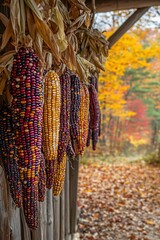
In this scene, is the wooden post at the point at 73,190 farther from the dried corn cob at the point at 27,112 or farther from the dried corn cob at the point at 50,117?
the dried corn cob at the point at 27,112

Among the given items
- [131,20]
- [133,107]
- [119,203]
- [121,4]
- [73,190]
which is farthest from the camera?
[133,107]

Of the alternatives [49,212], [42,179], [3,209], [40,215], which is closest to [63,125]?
[42,179]

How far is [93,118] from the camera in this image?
6.74 feet

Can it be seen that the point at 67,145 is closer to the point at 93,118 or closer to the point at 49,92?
the point at 49,92

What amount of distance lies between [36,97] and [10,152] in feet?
0.99

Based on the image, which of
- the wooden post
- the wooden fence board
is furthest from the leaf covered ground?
the wooden fence board

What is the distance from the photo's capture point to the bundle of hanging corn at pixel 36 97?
1.03m

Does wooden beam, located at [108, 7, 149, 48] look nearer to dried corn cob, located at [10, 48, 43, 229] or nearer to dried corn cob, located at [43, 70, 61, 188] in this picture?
dried corn cob, located at [43, 70, 61, 188]

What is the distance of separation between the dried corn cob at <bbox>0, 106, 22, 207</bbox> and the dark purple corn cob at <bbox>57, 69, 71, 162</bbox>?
253 millimetres

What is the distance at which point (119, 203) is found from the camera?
518 centimetres

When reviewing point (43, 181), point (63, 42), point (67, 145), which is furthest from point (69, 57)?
point (43, 181)

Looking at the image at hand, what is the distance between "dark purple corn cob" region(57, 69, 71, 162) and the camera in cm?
136

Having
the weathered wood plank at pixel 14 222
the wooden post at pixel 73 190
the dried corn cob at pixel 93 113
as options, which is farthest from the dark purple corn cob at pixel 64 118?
the wooden post at pixel 73 190

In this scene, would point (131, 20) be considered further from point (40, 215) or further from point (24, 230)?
point (24, 230)
